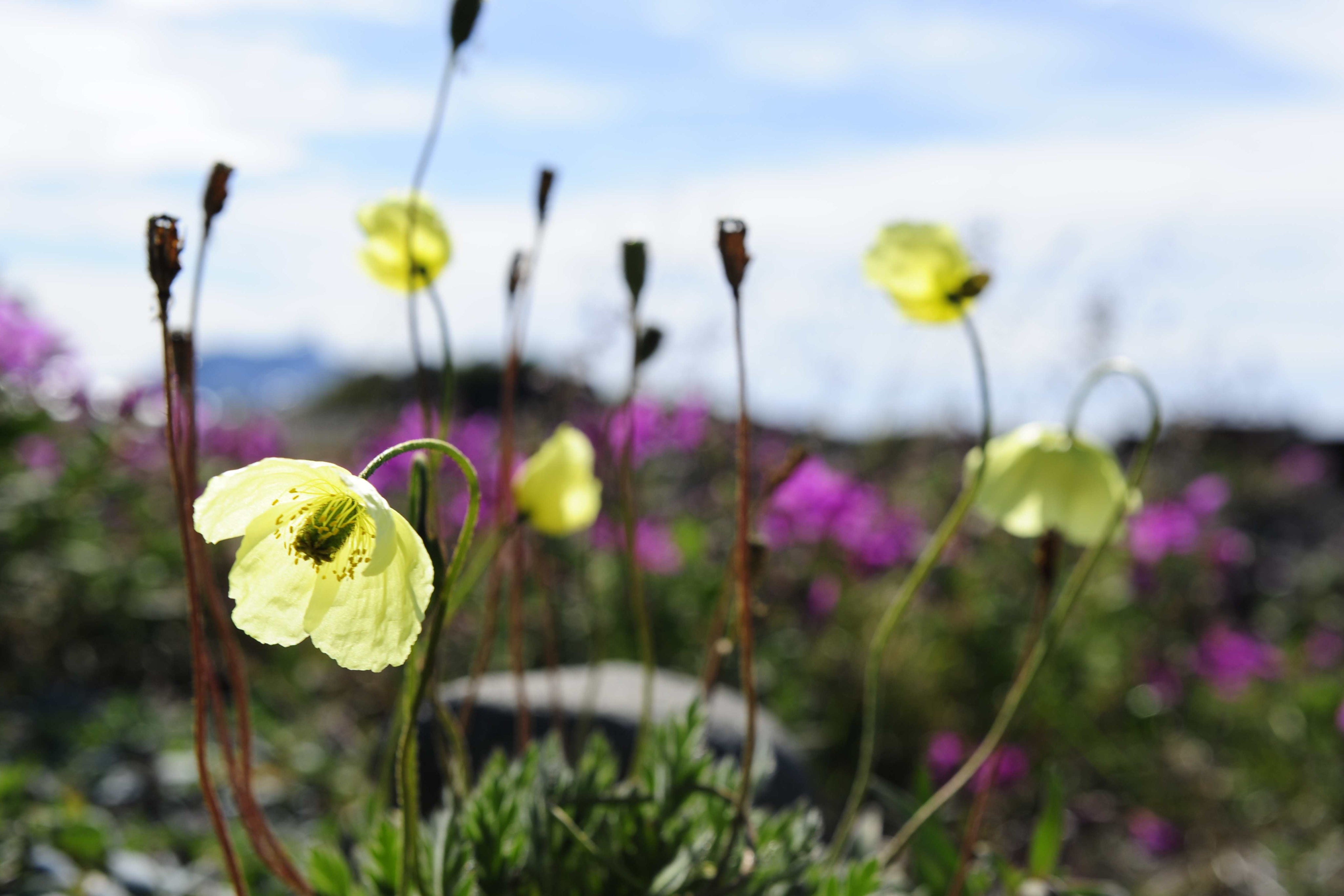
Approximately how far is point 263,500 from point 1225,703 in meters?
3.40

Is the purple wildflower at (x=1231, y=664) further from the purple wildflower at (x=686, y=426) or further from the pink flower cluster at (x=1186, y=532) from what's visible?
the purple wildflower at (x=686, y=426)

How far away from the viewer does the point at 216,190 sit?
89 cm

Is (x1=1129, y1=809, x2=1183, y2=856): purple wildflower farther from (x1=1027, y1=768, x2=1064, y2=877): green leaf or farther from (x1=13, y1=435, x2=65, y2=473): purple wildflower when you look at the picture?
(x1=13, y1=435, x2=65, y2=473): purple wildflower

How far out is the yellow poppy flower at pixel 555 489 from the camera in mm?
1288

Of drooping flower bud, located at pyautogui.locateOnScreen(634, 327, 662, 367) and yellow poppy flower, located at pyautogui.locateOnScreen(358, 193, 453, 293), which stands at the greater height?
yellow poppy flower, located at pyautogui.locateOnScreen(358, 193, 453, 293)

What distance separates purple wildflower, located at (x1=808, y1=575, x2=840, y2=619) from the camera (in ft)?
10.1

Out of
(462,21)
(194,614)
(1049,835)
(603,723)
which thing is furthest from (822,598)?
(194,614)

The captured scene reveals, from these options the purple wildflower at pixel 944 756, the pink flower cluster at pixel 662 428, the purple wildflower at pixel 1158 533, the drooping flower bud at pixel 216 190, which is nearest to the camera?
the drooping flower bud at pixel 216 190

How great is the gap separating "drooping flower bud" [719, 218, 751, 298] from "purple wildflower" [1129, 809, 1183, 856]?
2.62 meters

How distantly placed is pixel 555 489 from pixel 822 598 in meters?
1.92

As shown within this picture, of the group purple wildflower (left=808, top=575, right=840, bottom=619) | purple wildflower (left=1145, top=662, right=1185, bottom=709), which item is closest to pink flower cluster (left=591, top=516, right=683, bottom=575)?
purple wildflower (left=808, top=575, right=840, bottom=619)

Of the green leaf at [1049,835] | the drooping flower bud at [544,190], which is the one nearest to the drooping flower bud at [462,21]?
the drooping flower bud at [544,190]

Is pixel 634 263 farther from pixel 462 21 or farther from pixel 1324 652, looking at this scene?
pixel 1324 652

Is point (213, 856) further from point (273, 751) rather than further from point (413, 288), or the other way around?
point (413, 288)
